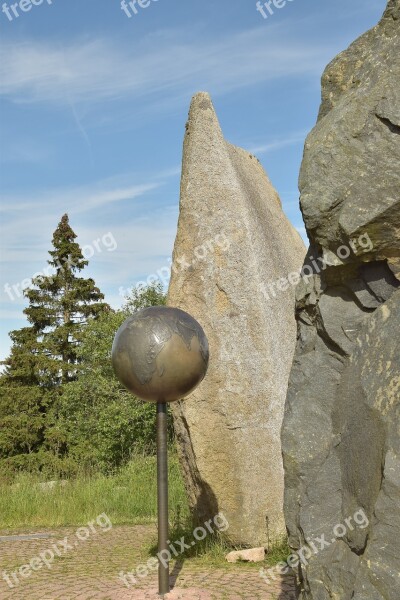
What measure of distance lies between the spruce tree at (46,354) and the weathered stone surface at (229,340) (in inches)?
470

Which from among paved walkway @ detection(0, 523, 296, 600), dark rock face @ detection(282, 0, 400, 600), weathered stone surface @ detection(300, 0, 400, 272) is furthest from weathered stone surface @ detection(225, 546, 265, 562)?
weathered stone surface @ detection(300, 0, 400, 272)

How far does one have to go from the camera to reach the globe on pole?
5227 millimetres

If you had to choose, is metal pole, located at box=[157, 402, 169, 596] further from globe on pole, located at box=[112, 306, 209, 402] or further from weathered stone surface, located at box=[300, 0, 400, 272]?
weathered stone surface, located at box=[300, 0, 400, 272]

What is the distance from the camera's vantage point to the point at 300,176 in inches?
150

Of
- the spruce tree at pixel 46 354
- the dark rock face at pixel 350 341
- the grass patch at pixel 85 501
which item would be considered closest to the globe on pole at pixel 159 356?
the dark rock face at pixel 350 341

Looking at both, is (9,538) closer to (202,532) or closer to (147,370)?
(202,532)

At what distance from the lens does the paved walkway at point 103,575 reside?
5.45 m

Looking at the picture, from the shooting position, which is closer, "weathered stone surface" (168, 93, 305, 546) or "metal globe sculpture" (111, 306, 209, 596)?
"metal globe sculpture" (111, 306, 209, 596)

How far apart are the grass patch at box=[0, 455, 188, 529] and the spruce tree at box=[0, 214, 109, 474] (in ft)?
24.1

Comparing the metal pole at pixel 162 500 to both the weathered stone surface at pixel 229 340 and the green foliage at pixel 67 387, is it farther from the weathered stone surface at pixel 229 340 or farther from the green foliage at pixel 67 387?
the green foliage at pixel 67 387

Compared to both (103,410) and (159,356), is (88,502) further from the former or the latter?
(103,410)

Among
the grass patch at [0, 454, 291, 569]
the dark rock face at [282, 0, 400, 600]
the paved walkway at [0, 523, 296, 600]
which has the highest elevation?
the dark rock face at [282, 0, 400, 600]

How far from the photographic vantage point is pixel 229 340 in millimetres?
6941

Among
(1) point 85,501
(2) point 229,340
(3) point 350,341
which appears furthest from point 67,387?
(3) point 350,341
